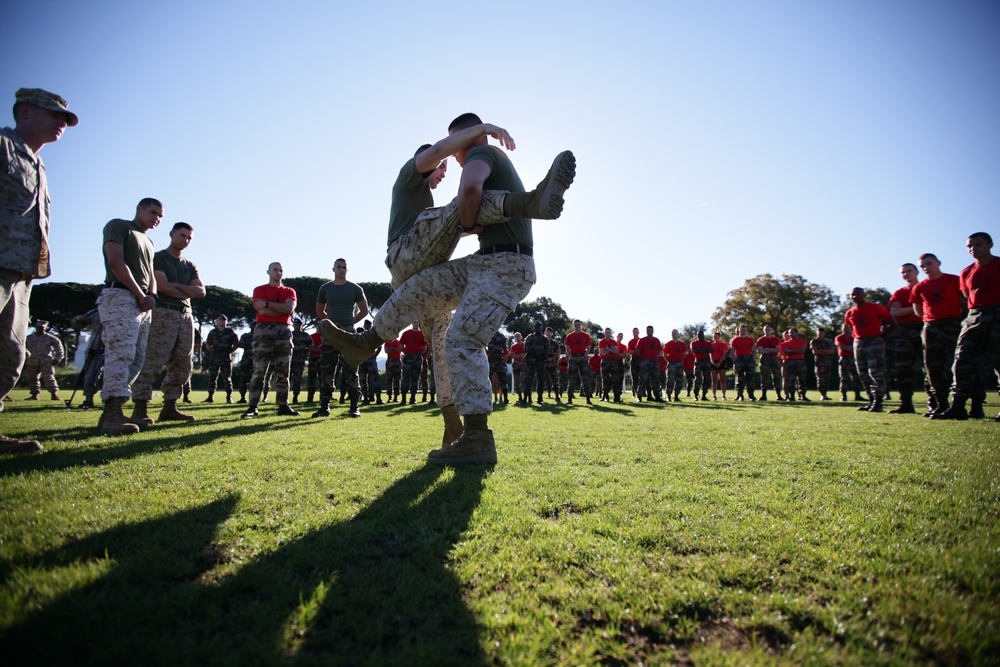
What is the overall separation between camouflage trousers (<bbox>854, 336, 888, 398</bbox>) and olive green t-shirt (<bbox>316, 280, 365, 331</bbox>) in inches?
431

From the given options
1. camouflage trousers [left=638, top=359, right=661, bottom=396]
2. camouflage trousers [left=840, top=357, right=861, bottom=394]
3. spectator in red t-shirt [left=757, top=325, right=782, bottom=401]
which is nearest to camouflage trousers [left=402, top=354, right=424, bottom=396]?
camouflage trousers [left=638, top=359, right=661, bottom=396]

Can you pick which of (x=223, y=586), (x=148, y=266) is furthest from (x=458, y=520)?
(x=148, y=266)

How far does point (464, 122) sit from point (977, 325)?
27.3 feet

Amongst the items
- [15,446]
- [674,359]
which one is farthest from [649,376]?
[15,446]

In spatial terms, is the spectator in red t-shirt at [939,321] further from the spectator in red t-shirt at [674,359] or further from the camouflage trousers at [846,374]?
the spectator in red t-shirt at [674,359]

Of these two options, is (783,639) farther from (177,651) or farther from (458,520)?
(177,651)

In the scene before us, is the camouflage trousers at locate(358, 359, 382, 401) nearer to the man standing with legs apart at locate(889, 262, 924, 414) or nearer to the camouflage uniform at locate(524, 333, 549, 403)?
the camouflage uniform at locate(524, 333, 549, 403)

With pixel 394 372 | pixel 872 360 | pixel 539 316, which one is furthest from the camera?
pixel 539 316

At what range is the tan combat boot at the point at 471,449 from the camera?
11.1ft

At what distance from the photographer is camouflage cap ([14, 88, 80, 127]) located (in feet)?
11.9

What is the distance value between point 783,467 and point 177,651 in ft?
12.1

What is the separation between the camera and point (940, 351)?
7402mm

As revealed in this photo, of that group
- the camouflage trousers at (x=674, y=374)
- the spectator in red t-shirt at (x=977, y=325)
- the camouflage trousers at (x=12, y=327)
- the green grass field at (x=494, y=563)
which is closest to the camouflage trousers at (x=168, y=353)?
the camouflage trousers at (x=12, y=327)

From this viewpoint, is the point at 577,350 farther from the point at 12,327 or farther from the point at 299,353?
the point at 12,327
